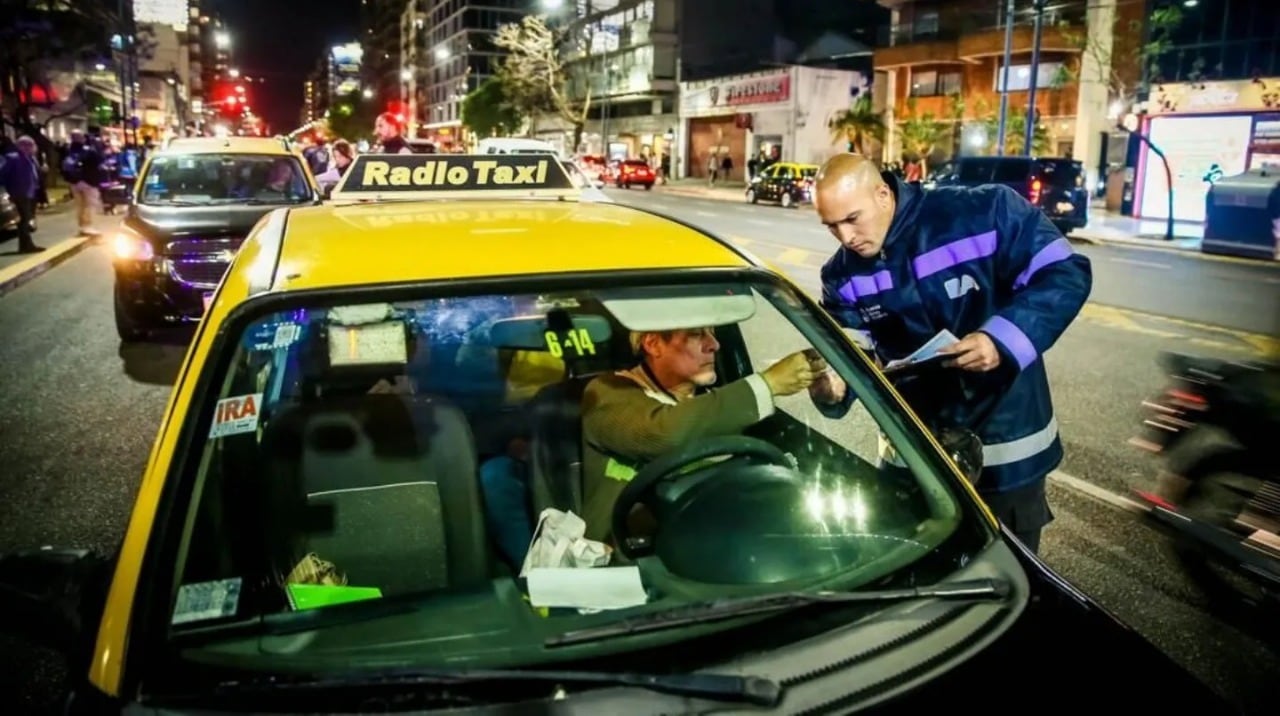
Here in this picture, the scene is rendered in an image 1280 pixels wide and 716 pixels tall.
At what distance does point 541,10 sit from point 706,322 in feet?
326

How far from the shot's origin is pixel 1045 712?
1732 mm

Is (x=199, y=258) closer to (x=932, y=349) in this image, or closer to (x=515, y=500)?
(x=515, y=500)

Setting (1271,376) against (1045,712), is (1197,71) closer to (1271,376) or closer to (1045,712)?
(1271,376)

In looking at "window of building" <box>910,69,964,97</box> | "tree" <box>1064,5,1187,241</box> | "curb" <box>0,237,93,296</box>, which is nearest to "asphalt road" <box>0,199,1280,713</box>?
"curb" <box>0,237,93,296</box>

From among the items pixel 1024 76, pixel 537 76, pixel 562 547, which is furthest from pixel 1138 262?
pixel 537 76

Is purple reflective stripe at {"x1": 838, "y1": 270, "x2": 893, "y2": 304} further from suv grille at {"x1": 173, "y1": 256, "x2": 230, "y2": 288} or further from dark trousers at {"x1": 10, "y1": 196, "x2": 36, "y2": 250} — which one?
dark trousers at {"x1": 10, "y1": 196, "x2": 36, "y2": 250}

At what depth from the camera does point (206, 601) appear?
1890mm

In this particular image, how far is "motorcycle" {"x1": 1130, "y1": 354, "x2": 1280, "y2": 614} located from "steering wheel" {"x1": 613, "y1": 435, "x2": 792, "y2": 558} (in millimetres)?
2467

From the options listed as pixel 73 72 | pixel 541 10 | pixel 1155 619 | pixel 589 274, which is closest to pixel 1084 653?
pixel 589 274

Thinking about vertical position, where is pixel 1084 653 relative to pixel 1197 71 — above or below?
below

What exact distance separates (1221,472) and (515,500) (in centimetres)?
310

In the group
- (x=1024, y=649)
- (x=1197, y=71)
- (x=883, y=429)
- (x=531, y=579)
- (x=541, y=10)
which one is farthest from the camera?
(x=541, y=10)

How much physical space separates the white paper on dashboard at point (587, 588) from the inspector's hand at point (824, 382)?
862mm

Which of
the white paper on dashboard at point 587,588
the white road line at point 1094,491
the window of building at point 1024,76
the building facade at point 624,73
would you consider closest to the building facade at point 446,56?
the building facade at point 624,73
